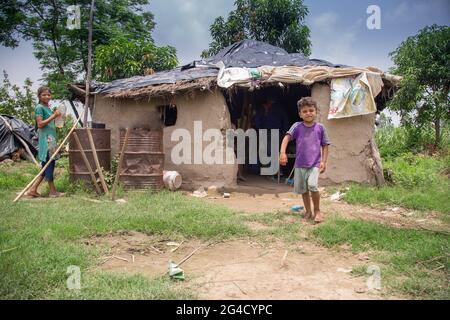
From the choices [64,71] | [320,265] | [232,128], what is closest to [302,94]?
[232,128]

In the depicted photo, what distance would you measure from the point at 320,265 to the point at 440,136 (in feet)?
39.5

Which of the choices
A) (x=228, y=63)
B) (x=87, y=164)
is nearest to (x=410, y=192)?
(x=228, y=63)

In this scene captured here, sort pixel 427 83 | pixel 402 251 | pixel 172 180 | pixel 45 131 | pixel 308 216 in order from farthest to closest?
pixel 427 83 < pixel 172 180 < pixel 45 131 < pixel 308 216 < pixel 402 251

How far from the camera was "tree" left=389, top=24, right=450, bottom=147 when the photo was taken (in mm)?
12656

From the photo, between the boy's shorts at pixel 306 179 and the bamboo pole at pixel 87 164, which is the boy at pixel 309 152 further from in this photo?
the bamboo pole at pixel 87 164

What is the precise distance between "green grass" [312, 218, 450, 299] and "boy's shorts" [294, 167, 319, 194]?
0.48m

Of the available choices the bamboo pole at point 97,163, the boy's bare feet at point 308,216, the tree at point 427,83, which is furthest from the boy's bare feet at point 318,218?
the tree at point 427,83

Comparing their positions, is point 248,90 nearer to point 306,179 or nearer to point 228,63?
point 228,63

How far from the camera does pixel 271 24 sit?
13.8 m

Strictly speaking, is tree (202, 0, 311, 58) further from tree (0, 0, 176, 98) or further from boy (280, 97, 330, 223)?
boy (280, 97, 330, 223)

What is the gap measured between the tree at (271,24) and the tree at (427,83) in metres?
3.77

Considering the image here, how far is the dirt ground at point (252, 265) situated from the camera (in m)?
2.62

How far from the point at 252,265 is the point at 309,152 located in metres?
1.94

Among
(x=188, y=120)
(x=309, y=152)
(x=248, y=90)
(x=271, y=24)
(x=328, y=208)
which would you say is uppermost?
(x=271, y=24)
